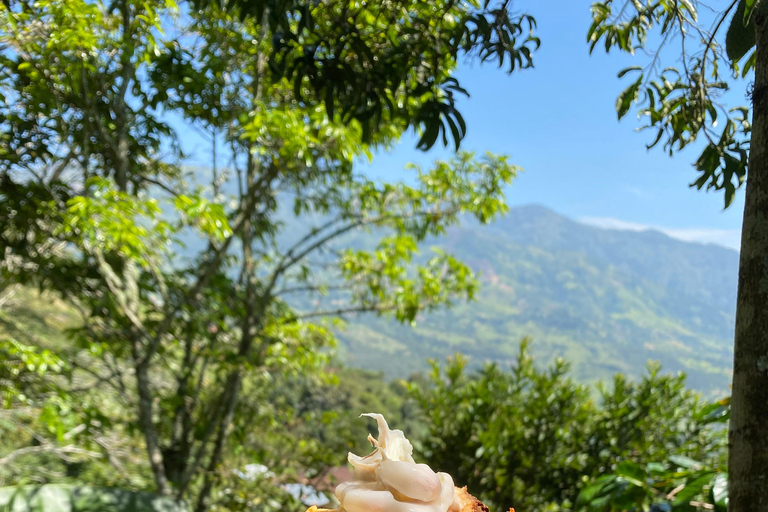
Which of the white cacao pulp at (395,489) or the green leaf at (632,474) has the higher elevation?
the white cacao pulp at (395,489)

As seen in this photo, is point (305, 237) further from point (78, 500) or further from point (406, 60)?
point (406, 60)

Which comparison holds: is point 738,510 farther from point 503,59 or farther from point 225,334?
point 225,334

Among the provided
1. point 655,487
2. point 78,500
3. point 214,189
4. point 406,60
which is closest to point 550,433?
point 655,487

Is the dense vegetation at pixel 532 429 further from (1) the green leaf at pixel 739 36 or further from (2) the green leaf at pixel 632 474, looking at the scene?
(1) the green leaf at pixel 739 36

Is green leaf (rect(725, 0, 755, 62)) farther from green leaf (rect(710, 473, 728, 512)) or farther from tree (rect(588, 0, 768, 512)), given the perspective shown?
green leaf (rect(710, 473, 728, 512))

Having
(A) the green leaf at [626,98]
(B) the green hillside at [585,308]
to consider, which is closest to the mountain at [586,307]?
(B) the green hillside at [585,308]
